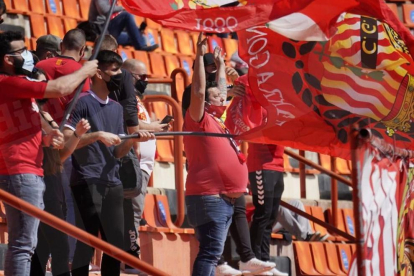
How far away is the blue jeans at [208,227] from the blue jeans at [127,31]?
20.5 feet

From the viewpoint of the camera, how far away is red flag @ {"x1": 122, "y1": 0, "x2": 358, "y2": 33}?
720cm

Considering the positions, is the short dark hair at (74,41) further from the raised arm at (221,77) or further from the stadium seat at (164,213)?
the stadium seat at (164,213)

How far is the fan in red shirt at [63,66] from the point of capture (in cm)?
702

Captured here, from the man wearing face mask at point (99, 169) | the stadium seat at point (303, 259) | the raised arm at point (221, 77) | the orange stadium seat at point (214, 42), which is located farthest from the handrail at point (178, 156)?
the orange stadium seat at point (214, 42)

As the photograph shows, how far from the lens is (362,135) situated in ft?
16.4

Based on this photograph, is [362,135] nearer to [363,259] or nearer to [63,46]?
[363,259]

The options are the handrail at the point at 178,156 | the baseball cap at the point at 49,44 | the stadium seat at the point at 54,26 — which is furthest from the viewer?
the stadium seat at the point at 54,26

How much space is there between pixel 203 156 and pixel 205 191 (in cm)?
26

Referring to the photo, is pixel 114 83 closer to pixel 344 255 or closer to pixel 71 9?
pixel 344 255

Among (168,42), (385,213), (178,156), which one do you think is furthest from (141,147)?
(168,42)

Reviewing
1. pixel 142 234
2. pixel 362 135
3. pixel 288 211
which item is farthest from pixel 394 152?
pixel 288 211

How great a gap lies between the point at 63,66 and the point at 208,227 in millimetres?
1361

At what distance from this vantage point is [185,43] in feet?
49.3

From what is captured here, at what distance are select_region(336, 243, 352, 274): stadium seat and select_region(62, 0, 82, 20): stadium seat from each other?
5152 mm
